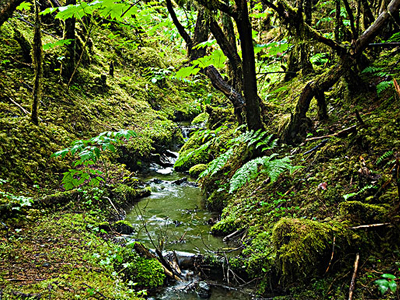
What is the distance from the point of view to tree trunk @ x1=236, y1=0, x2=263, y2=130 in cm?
330

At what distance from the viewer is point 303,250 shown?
7.48 ft

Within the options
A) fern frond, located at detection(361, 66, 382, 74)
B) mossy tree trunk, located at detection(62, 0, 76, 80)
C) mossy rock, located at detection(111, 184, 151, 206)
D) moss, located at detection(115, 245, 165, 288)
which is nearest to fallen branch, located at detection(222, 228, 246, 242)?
moss, located at detection(115, 245, 165, 288)

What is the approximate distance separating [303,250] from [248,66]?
8.44ft

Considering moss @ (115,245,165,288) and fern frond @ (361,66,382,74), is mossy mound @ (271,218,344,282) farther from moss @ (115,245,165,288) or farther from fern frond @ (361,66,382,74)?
fern frond @ (361,66,382,74)

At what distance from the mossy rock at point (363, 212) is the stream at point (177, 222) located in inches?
53.2

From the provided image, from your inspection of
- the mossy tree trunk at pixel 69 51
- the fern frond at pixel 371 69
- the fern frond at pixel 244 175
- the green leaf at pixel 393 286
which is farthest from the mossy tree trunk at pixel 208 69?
the mossy tree trunk at pixel 69 51

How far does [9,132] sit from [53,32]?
5.13 m

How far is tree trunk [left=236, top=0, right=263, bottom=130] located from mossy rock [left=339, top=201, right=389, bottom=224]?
1.94 m

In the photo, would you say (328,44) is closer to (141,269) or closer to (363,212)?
(363,212)

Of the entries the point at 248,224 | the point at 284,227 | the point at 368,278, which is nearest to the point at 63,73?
the point at 248,224

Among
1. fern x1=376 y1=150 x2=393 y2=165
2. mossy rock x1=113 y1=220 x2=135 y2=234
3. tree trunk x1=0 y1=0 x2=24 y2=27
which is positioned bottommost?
mossy rock x1=113 y1=220 x2=135 y2=234

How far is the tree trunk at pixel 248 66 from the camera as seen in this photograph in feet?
10.8

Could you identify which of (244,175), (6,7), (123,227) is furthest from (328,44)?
(123,227)

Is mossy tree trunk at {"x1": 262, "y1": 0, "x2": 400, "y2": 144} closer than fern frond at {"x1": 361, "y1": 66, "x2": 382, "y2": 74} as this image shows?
Yes
